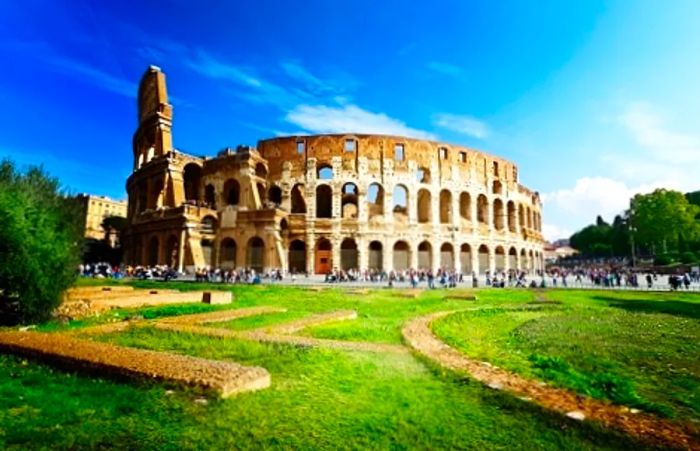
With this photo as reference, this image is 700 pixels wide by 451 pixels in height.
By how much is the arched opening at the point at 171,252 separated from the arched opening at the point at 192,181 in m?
7.88

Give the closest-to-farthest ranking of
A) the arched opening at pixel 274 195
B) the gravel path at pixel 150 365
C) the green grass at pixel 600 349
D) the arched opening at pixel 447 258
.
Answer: the gravel path at pixel 150 365
the green grass at pixel 600 349
the arched opening at pixel 447 258
the arched opening at pixel 274 195

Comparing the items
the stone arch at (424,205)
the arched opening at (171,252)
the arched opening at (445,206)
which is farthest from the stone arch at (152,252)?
the arched opening at (445,206)

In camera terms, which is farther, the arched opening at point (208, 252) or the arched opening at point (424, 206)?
the arched opening at point (424, 206)

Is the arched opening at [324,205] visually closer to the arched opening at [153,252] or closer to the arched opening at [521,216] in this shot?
the arched opening at [153,252]

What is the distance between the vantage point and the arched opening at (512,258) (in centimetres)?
4225

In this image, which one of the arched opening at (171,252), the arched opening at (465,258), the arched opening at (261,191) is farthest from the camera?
the arched opening at (465,258)

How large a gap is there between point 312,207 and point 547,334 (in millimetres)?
28108

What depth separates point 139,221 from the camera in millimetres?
35531

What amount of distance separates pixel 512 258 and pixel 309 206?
71.7 feet

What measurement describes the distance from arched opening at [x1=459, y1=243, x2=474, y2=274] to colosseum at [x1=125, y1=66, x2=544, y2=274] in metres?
0.09

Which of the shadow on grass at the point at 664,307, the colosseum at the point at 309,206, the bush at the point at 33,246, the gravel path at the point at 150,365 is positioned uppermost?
the colosseum at the point at 309,206

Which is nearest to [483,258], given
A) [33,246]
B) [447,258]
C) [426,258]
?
[447,258]

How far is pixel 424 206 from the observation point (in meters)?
39.7

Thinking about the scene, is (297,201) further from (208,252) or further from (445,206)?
(445,206)
